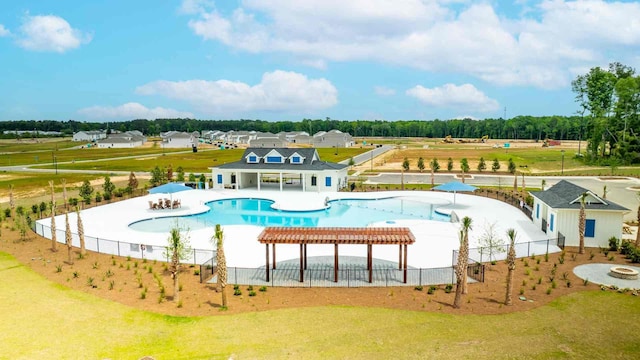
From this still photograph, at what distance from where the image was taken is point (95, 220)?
1341 inches

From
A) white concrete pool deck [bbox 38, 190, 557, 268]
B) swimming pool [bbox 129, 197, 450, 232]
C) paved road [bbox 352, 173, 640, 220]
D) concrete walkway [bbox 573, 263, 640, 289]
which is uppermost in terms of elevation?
paved road [bbox 352, 173, 640, 220]

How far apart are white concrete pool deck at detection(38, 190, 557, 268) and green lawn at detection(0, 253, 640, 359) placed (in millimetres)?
6955

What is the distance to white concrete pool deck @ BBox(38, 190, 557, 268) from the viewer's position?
2469cm

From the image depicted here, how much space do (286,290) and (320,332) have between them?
4435mm

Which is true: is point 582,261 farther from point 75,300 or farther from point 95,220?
point 95,220

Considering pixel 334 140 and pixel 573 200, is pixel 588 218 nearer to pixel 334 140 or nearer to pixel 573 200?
pixel 573 200

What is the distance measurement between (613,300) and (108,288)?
21.6 metres

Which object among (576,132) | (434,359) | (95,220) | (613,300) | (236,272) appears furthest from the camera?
(576,132)

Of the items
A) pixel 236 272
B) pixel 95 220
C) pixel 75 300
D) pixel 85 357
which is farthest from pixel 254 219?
pixel 85 357

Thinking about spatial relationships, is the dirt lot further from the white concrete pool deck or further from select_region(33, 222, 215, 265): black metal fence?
the white concrete pool deck

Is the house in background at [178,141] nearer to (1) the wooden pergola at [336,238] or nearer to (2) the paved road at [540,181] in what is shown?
(2) the paved road at [540,181]

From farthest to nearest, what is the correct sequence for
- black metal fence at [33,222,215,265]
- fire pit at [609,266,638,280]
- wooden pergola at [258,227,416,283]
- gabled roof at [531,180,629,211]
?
gabled roof at [531,180,629,211], black metal fence at [33,222,215,265], wooden pergola at [258,227,416,283], fire pit at [609,266,638,280]

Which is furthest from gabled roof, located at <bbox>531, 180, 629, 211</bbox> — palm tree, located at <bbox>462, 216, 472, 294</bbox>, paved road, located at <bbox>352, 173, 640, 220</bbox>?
paved road, located at <bbox>352, 173, 640, 220</bbox>

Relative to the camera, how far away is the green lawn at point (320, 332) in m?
13.2
